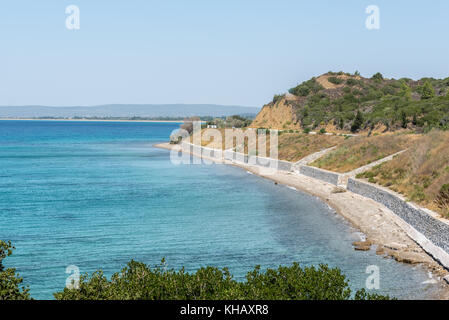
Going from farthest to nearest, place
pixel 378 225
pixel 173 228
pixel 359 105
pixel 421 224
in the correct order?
pixel 359 105
pixel 173 228
pixel 378 225
pixel 421 224

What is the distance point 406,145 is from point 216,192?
18.3 m

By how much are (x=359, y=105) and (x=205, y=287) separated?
78.5 m

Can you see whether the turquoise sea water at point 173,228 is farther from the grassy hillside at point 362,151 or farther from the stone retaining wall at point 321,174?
the grassy hillside at point 362,151

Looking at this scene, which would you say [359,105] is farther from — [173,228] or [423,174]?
[173,228]

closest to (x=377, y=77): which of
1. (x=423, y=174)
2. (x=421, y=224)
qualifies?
(x=423, y=174)

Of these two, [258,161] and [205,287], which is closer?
[205,287]

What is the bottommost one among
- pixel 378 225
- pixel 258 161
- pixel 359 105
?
pixel 378 225

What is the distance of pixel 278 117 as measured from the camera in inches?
3780

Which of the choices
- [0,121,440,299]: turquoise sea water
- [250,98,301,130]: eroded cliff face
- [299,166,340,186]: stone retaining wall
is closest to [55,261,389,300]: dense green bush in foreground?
[0,121,440,299]: turquoise sea water

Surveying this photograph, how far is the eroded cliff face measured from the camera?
90.7 meters

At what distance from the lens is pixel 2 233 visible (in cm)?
2727

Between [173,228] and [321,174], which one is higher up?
[321,174]
